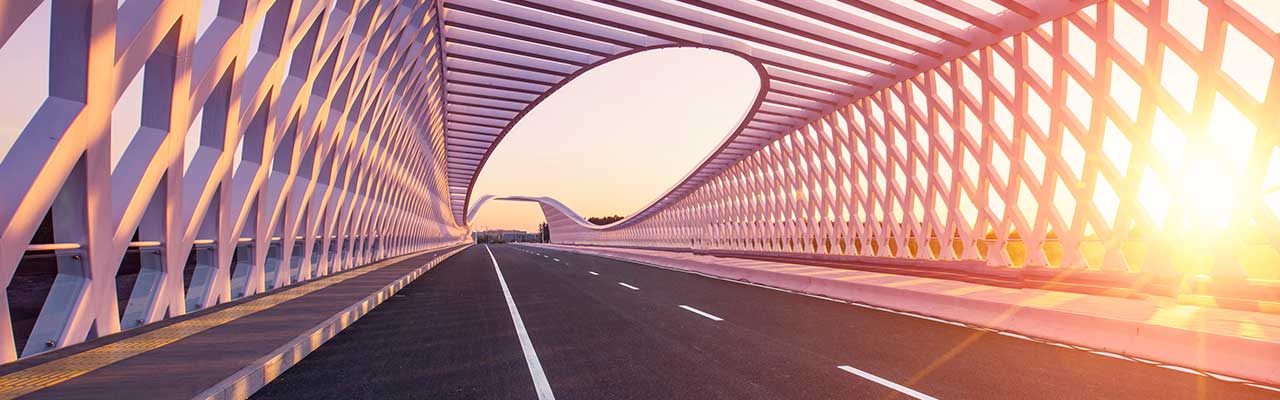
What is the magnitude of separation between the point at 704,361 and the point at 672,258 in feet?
72.7

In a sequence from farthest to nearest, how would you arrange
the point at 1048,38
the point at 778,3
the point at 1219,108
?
the point at 1048,38
the point at 778,3
the point at 1219,108

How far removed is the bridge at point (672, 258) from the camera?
5.69 metres

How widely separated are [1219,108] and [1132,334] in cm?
1014

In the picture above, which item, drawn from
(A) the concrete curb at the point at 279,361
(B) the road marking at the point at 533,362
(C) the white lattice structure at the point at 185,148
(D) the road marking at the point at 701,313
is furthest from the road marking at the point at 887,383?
(C) the white lattice structure at the point at 185,148

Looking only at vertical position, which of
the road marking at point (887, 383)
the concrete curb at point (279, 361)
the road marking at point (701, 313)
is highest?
the concrete curb at point (279, 361)

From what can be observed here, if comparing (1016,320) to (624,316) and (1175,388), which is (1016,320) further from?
(624,316)

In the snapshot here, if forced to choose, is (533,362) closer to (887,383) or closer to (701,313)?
(887,383)

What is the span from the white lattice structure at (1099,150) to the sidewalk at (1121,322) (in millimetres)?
4373

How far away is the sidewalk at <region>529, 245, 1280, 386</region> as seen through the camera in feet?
19.2

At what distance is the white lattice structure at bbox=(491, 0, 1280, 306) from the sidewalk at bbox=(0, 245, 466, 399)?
1437cm

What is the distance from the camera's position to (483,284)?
17.5 metres

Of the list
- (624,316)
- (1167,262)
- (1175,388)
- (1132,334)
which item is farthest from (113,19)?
(1167,262)

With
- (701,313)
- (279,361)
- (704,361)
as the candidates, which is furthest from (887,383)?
(279,361)

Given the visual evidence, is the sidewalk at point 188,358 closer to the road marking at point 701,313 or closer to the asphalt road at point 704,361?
the asphalt road at point 704,361
